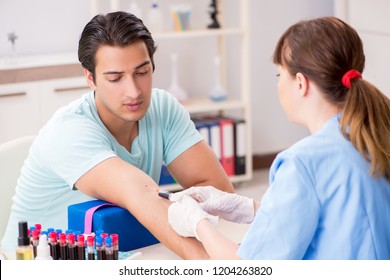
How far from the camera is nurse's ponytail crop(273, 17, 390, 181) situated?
1410 millimetres

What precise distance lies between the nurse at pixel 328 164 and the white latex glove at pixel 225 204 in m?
0.33

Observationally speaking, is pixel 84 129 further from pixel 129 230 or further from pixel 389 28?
pixel 389 28

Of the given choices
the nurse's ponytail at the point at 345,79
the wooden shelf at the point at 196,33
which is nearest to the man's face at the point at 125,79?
the nurse's ponytail at the point at 345,79

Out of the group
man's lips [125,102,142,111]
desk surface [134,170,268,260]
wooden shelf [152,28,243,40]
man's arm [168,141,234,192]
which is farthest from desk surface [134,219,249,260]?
wooden shelf [152,28,243,40]

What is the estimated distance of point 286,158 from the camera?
1.42 m

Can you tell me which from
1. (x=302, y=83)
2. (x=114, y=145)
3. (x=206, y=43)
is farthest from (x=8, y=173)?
(x=206, y=43)

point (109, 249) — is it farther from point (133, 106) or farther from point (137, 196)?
point (133, 106)

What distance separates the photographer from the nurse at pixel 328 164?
4.56 feet

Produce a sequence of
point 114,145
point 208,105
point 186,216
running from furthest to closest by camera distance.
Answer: point 208,105, point 114,145, point 186,216

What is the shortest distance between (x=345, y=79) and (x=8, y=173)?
113cm

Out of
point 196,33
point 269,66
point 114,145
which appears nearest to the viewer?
point 114,145

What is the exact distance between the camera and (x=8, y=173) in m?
2.21

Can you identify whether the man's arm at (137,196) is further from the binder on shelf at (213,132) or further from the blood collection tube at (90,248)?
the binder on shelf at (213,132)
